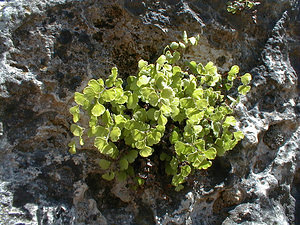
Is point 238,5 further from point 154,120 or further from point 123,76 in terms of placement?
point 154,120

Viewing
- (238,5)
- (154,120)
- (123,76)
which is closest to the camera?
(154,120)

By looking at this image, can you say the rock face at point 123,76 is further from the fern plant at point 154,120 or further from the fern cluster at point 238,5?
the fern plant at point 154,120

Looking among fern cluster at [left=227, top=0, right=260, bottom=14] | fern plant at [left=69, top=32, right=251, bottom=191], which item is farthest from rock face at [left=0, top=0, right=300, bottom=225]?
fern plant at [left=69, top=32, right=251, bottom=191]

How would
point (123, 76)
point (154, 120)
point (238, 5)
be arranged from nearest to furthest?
point (154, 120)
point (123, 76)
point (238, 5)

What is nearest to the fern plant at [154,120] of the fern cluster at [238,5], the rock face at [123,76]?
the rock face at [123,76]

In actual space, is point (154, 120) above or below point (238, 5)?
below

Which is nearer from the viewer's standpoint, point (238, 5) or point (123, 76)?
point (123, 76)

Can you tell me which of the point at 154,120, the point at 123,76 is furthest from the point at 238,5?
the point at 154,120
